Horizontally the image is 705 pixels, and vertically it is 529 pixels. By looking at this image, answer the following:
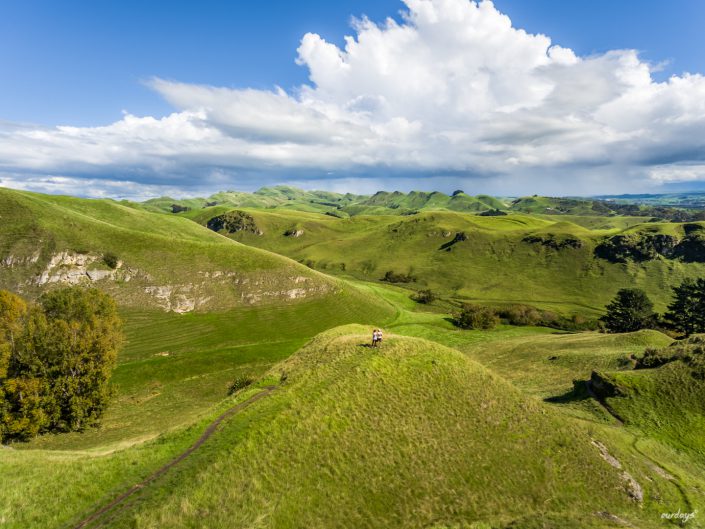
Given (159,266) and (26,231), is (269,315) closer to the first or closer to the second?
(159,266)

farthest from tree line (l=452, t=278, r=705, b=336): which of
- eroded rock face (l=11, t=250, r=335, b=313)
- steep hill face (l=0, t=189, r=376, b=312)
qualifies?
eroded rock face (l=11, t=250, r=335, b=313)

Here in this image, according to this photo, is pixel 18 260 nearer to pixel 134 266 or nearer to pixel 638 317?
pixel 134 266

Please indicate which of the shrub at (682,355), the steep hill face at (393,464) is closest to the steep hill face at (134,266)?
the steep hill face at (393,464)

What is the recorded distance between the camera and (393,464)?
1115 inches

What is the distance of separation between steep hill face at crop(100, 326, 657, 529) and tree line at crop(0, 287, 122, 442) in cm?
3713

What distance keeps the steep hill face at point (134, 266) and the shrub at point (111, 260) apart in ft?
0.91

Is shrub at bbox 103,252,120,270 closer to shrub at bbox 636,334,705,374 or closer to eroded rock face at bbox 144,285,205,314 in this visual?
eroded rock face at bbox 144,285,205,314

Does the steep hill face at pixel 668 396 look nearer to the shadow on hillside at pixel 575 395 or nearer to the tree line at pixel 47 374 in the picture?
the shadow on hillside at pixel 575 395

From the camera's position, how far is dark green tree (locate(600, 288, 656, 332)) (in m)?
136

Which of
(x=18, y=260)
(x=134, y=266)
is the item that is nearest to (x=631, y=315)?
(x=134, y=266)

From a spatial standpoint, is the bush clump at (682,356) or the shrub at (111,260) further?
the shrub at (111,260)

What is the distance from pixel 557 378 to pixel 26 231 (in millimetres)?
157042

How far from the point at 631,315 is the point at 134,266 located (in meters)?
185

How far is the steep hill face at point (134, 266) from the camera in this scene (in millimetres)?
108812
